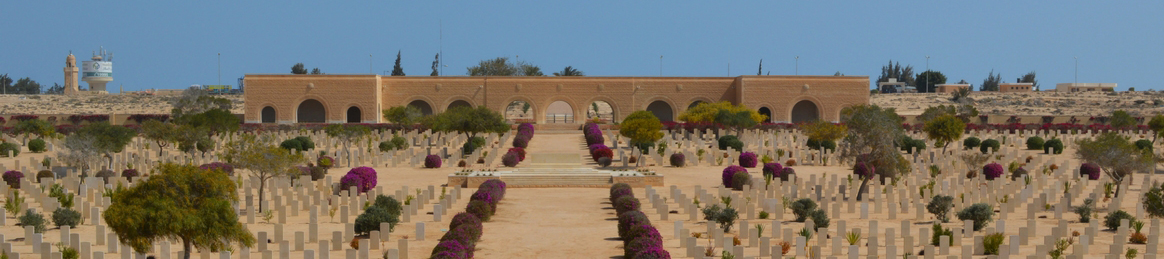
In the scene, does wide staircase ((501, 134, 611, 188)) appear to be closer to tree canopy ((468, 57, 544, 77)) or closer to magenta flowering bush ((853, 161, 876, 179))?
magenta flowering bush ((853, 161, 876, 179))

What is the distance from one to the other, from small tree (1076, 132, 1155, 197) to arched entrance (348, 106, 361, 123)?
36.9m

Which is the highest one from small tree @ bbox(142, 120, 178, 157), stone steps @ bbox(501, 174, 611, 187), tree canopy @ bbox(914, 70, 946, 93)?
tree canopy @ bbox(914, 70, 946, 93)

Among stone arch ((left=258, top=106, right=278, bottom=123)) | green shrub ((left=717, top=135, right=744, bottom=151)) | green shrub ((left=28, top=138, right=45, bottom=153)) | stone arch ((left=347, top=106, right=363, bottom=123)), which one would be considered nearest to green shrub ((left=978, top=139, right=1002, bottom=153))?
green shrub ((left=717, top=135, right=744, bottom=151))

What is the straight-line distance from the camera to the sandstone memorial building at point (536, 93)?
51.2 meters

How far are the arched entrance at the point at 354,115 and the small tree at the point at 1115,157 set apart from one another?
36.9 meters

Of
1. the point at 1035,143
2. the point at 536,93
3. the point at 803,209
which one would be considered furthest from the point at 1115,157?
the point at 536,93

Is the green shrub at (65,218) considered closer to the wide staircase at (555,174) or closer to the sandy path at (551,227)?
the sandy path at (551,227)

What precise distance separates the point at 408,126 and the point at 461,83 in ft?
25.7

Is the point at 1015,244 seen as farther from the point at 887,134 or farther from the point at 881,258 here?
the point at 887,134

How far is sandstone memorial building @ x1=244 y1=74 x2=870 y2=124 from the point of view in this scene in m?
51.2

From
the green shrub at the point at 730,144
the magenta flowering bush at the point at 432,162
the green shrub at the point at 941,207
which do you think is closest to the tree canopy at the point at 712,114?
the green shrub at the point at 730,144

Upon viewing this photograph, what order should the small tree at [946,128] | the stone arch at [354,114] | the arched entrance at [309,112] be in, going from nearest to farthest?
the small tree at [946,128] < the stone arch at [354,114] < the arched entrance at [309,112]

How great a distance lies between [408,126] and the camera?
4497 centimetres

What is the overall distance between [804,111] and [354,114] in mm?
21666
